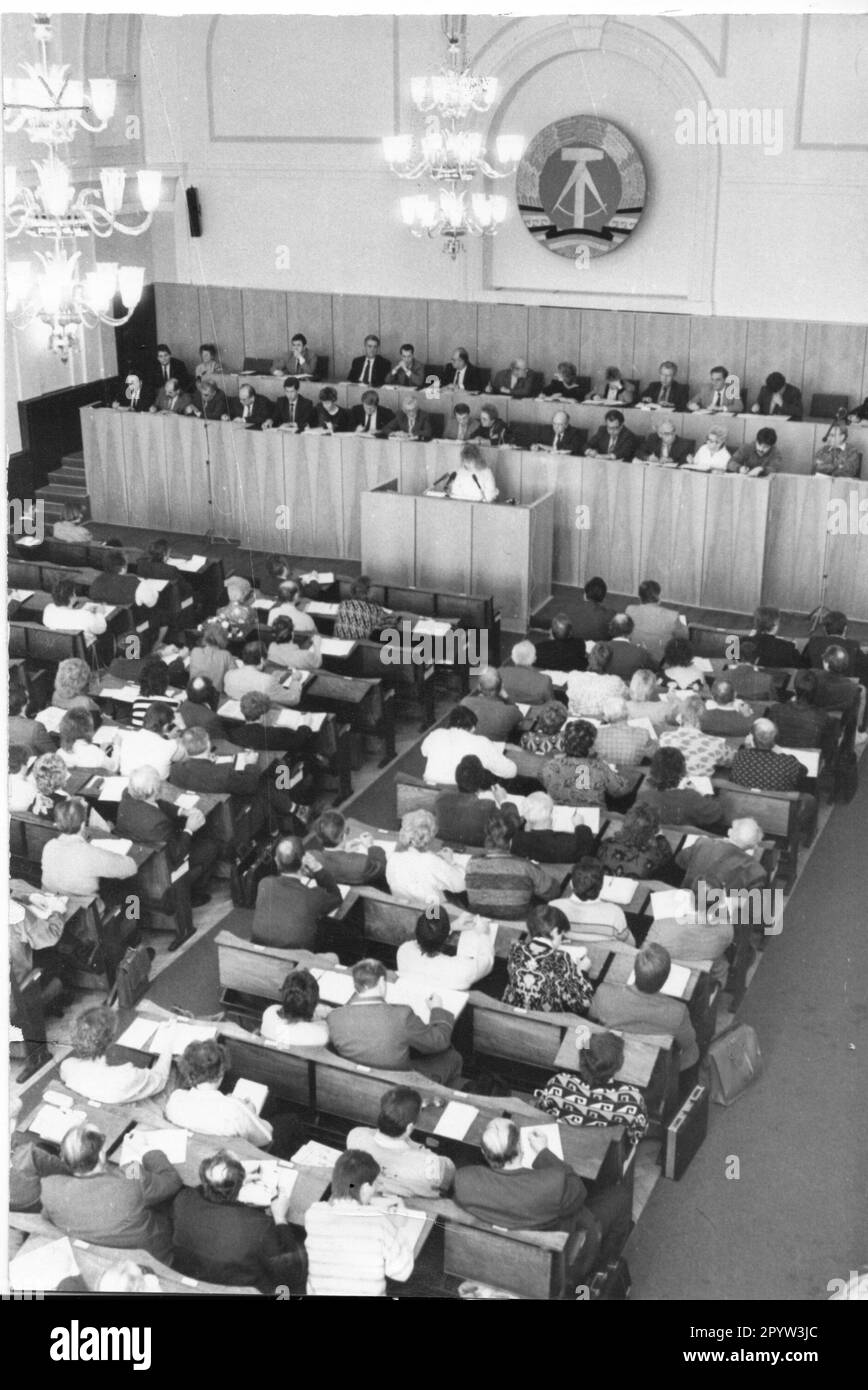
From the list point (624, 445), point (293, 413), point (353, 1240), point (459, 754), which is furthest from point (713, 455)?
point (353, 1240)

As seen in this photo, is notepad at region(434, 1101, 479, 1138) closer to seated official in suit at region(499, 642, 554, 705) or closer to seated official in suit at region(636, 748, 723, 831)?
seated official in suit at region(636, 748, 723, 831)

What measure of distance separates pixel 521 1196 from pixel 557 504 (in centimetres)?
824

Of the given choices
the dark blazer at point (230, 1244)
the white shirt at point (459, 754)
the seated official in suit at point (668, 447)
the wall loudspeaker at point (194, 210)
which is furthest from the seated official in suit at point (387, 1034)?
the wall loudspeaker at point (194, 210)

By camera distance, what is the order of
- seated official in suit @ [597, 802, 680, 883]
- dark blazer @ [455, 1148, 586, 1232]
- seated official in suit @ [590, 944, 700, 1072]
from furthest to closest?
seated official in suit @ [597, 802, 680, 883] → seated official in suit @ [590, 944, 700, 1072] → dark blazer @ [455, 1148, 586, 1232]

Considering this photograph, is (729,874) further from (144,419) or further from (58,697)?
(144,419)

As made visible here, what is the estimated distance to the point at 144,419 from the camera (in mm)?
13797

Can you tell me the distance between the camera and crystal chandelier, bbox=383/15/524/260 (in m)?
11.1

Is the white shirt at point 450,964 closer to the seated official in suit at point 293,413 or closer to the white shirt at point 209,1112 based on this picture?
the white shirt at point 209,1112

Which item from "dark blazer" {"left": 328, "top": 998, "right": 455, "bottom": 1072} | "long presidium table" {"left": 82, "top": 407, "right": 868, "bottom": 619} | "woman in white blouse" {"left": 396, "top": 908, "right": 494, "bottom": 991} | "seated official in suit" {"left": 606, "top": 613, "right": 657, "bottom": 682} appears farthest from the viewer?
"long presidium table" {"left": 82, "top": 407, "right": 868, "bottom": 619}

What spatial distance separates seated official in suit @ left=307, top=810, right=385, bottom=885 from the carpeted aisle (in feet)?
6.40

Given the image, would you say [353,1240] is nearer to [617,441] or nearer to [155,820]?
[155,820]

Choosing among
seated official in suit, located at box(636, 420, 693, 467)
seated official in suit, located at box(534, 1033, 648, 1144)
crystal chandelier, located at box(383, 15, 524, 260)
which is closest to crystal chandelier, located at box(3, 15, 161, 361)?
crystal chandelier, located at box(383, 15, 524, 260)

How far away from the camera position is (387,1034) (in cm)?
574

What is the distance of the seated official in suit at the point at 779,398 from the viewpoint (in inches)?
517
